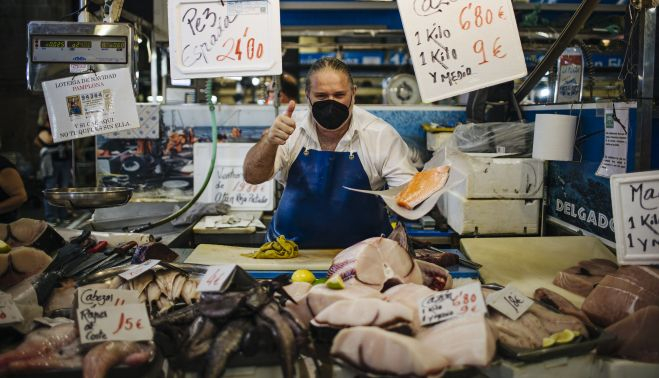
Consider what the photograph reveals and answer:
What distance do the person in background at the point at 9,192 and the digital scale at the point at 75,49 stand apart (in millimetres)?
2044

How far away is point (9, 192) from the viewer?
15.0 ft

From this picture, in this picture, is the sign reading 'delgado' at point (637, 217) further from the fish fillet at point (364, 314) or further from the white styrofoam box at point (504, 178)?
the white styrofoam box at point (504, 178)

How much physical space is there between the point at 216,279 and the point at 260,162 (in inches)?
49.4

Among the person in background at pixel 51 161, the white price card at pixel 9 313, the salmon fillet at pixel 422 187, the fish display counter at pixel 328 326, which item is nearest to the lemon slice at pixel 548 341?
the fish display counter at pixel 328 326

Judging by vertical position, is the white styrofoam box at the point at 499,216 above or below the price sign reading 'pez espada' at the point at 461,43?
below

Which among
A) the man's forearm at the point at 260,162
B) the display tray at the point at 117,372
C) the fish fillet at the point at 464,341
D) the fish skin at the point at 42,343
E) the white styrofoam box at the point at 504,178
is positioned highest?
the man's forearm at the point at 260,162

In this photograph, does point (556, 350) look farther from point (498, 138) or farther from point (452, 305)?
point (498, 138)

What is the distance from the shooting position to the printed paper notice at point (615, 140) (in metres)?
3.08

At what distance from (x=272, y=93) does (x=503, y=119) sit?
2557 millimetres

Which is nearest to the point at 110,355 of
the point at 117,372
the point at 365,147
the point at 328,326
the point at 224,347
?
the point at 117,372

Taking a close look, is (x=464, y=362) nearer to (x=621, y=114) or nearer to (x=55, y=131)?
(x=621, y=114)

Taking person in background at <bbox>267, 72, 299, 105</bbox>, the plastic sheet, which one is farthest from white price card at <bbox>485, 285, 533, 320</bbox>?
person in background at <bbox>267, 72, 299, 105</bbox>

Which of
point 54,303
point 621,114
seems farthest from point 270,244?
point 621,114

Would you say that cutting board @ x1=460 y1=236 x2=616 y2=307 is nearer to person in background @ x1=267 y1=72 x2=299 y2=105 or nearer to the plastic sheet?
the plastic sheet
